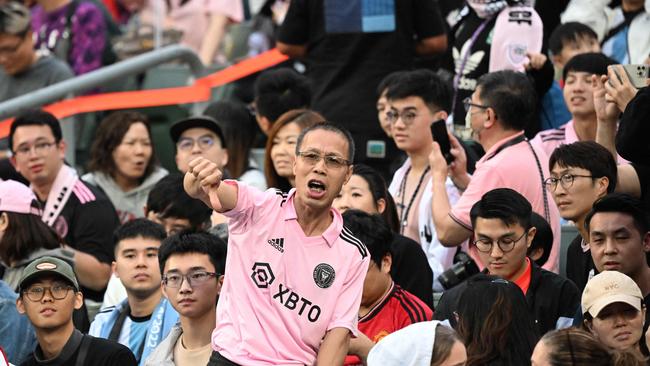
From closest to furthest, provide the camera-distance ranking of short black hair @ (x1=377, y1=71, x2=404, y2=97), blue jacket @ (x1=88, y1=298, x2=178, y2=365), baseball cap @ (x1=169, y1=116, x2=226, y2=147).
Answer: blue jacket @ (x1=88, y1=298, x2=178, y2=365)
short black hair @ (x1=377, y1=71, x2=404, y2=97)
baseball cap @ (x1=169, y1=116, x2=226, y2=147)

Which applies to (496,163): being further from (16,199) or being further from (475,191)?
(16,199)

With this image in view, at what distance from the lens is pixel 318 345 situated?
7.98 metres

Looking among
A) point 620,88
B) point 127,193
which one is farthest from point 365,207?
point 127,193

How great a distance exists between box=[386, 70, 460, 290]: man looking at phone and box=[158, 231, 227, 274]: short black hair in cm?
177

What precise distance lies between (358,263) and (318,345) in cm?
46

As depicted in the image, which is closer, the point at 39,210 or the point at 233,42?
the point at 39,210

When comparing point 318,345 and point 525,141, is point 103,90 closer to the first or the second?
point 525,141

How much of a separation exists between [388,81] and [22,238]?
2738 millimetres

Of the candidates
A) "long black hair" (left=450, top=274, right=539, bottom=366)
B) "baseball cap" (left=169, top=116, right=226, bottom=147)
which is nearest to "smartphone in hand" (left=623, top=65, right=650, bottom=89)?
"long black hair" (left=450, top=274, right=539, bottom=366)

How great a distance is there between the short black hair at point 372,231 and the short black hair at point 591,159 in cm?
108

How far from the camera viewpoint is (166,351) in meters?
9.02

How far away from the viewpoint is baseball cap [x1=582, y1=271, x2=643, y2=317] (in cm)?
796

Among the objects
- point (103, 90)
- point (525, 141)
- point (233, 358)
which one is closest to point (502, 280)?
point (233, 358)

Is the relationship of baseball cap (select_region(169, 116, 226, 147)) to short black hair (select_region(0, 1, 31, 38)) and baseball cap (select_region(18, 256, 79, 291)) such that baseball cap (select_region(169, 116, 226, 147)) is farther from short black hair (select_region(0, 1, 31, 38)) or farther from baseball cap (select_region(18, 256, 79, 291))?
baseball cap (select_region(18, 256, 79, 291))
